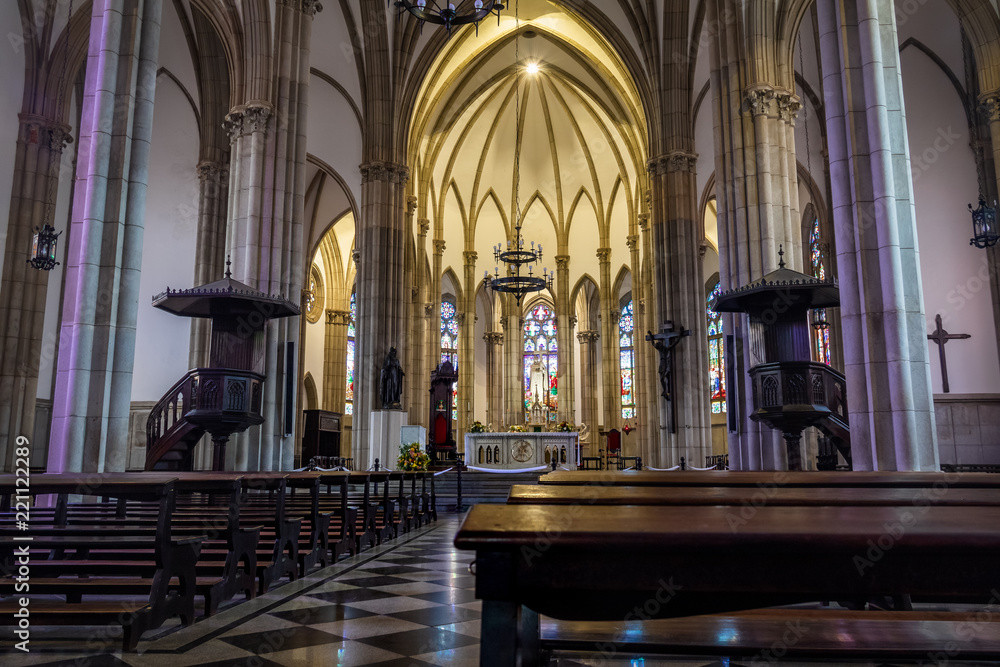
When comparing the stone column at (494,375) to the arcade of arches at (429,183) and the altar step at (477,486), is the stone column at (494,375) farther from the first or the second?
the altar step at (477,486)

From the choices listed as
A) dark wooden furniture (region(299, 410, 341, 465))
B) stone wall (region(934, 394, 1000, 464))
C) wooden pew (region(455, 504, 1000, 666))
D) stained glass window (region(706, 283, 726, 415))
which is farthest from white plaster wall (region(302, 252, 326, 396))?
wooden pew (region(455, 504, 1000, 666))

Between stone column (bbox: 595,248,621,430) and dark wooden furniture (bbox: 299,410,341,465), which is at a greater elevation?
stone column (bbox: 595,248,621,430)

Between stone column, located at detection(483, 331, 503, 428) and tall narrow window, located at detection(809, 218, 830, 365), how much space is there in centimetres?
1761

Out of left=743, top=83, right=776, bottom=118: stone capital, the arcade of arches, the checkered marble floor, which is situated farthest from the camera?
left=743, top=83, right=776, bottom=118: stone capital

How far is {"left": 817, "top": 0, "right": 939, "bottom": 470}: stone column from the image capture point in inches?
276

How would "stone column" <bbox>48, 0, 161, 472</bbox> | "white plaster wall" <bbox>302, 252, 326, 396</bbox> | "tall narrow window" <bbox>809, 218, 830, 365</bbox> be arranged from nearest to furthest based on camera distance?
"stone column" <bbox>48, 0, 161, 472</bbox>, "tall narrow window" <bbox>809, 218, 830, 365</bbox>, "white plaster wall" <bbox>302, 252, 326, 396</bbox>

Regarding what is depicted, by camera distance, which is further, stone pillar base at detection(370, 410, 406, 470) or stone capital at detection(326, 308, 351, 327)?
stone capital at detection(326, 308, 351, 327)

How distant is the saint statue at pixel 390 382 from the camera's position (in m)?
19.6

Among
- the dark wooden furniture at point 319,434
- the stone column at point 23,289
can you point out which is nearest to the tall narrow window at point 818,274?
the dark wooden furniture at point 319,434

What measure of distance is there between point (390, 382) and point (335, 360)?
39.1 ft

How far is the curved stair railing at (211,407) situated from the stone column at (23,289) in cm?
397

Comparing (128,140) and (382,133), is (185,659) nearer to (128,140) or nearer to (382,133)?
(128,140)

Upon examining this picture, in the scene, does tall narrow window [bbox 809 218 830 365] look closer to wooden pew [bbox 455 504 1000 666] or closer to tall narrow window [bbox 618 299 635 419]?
tall narrow window [bbox 618 299 635 419]

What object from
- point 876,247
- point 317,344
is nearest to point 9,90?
point 876,247
